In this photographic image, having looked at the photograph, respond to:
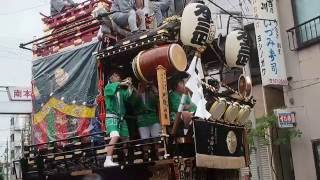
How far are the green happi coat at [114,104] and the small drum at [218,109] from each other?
1310 millimetres

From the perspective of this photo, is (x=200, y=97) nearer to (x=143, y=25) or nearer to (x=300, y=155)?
(x=143, y=25)

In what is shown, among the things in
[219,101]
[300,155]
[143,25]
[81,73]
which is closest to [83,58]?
[81,73]

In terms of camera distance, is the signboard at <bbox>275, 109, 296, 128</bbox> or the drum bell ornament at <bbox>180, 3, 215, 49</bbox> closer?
the drum bell ornament at <bbox>180, 3, 215, 49</bbox>

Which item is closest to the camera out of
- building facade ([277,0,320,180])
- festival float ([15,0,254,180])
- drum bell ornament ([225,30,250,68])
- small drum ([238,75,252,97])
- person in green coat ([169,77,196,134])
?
festival float ([15,0,254,180])

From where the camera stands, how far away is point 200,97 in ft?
22.7

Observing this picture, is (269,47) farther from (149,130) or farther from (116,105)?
(116,105)

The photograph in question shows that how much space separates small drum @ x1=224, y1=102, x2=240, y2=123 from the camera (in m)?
7.93

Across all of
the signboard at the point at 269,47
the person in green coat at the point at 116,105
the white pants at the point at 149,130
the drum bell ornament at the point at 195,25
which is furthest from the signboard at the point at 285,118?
the person in green coat at the point at 116,105

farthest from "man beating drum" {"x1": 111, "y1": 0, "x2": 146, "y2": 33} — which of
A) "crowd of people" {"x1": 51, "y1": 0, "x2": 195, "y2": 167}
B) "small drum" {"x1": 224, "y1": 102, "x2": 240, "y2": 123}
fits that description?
"small drum" {"x1": 224, "y1": 102, "x2": 240, "y2": 123}

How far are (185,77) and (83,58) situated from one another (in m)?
2.01

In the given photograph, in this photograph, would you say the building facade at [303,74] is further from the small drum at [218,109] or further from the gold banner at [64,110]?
the gold banner at [64,110]

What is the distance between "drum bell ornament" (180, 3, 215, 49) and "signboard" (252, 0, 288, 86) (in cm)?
624

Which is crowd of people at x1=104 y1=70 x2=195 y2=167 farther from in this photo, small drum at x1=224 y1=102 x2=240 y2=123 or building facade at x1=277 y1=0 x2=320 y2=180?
building facade at x1=277 y1=0 x2=320 y2=180

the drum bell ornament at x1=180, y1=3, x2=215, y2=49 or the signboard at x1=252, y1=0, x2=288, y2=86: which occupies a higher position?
the signboard at x1=252, y1=0, x2=288, y2=86
